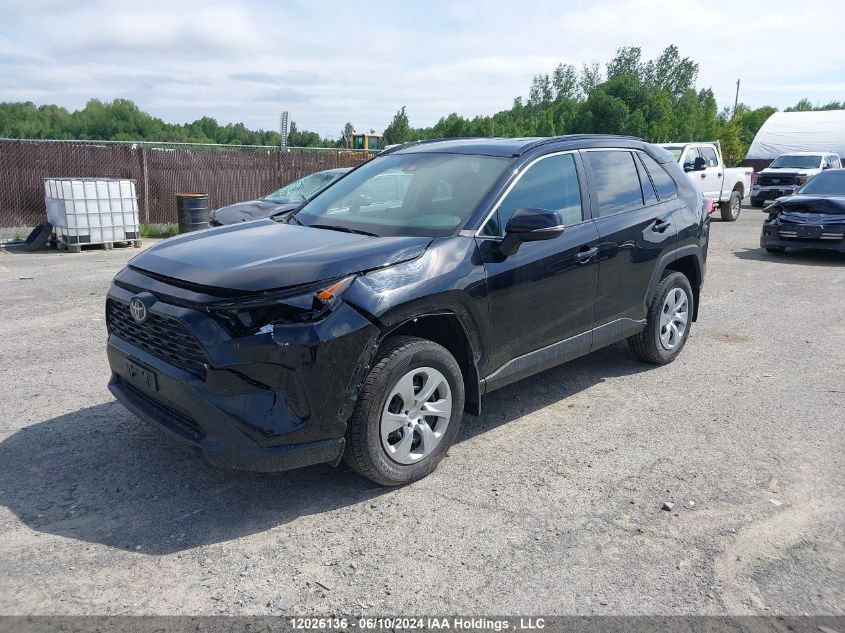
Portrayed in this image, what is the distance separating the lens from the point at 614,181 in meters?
5.30

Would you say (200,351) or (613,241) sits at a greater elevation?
(613,241)

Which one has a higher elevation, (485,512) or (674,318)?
(674,318)

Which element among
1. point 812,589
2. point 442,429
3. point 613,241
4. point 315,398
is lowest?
point 812,589

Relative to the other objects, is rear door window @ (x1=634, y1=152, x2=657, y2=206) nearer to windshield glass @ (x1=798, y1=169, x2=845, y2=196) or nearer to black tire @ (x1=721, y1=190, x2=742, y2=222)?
windshield glass @ (x1=798, y1=169, x2=845, y2=196)

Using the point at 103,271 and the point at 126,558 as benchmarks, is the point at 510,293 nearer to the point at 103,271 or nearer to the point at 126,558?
the point at 126,558

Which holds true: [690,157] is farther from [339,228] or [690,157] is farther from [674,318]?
[339,228]

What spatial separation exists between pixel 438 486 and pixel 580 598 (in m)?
1.14

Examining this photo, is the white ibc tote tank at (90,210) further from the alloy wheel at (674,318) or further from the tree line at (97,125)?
the tree line at (97,125)

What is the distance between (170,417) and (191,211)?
1204 cm

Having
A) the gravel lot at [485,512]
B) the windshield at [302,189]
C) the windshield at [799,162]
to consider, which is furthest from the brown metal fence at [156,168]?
the windshield at [799,162]

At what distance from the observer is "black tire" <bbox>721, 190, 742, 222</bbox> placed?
19750 millimetres

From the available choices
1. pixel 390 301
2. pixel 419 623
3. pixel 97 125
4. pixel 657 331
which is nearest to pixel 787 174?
pixel 657 331

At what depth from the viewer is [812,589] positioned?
10.0 feet

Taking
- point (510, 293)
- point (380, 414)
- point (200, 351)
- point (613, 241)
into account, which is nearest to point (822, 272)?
point (613, 241)
